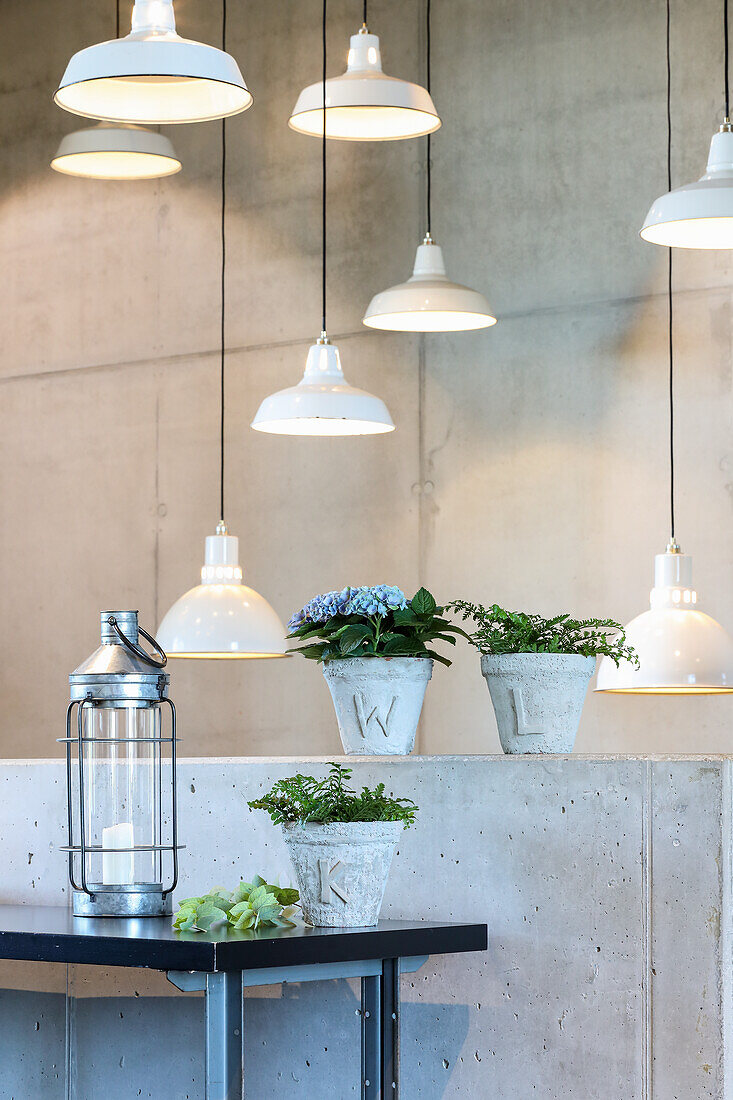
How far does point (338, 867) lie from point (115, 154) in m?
3.00

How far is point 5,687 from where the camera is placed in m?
6.96

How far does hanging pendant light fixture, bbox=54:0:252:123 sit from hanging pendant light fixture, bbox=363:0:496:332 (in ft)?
4.91

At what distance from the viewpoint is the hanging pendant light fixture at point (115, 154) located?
15.1 feet

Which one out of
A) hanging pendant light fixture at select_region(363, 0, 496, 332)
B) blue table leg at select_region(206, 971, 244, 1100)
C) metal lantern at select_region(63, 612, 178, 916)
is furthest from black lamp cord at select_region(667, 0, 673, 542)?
blue table leg at select_region(206, 971, 244, 1100)

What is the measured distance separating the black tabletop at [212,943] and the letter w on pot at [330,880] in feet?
0.17

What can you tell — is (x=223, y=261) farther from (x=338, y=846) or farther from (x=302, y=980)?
(x=302, y=980)

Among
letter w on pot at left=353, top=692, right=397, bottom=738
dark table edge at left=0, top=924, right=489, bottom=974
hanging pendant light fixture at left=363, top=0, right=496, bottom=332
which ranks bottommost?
dark table edge at left=0, top=924, right=489, bottom=974

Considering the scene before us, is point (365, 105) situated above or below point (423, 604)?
above

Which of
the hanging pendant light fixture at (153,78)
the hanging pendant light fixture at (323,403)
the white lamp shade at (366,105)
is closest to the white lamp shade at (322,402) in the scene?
the hanging pendant light fixture at (323,403)

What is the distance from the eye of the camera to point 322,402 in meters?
4.18

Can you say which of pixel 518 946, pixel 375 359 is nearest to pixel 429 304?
pixel 375 359

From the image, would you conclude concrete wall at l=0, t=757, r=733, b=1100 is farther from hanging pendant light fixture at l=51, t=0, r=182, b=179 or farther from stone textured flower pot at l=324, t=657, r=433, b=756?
hanging pendant light fixture at l=51, t=0, r=182, b=179

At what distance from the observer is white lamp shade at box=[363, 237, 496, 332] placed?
4.58 metres

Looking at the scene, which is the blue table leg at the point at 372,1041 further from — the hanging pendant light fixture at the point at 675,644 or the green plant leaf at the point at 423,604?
the hanging pendant light fixture at the point at 675,644
